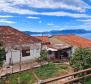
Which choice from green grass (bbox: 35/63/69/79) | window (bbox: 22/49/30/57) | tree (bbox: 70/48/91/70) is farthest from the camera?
window (bbox: 22/49/30/57)

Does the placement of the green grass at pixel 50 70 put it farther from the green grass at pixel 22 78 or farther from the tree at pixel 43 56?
the tree at pixel 43 56

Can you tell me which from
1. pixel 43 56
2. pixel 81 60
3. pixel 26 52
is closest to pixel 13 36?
pixel 26 52

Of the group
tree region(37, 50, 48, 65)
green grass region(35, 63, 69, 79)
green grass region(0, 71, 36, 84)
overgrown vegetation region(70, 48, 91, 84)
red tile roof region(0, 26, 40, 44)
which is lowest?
green grass region(0, 71, 36, 84)

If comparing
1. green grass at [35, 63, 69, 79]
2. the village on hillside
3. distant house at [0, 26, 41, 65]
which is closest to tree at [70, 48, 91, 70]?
the village on hillside

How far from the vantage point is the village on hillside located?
2305cm

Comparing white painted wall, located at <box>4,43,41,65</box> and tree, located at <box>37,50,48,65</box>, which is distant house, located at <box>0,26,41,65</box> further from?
tree, located at <box>37,50,48,65</box>

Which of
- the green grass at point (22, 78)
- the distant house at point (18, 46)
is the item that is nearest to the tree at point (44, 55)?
the distant house at point (18, 46)

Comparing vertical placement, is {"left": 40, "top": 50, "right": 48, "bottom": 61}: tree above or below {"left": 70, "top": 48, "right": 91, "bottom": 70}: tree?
below

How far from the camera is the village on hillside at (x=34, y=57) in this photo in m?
23.0

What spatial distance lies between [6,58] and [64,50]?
9515 millimetres

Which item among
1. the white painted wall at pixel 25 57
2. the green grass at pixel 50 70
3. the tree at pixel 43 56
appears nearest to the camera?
the green grass at pixel 50 70

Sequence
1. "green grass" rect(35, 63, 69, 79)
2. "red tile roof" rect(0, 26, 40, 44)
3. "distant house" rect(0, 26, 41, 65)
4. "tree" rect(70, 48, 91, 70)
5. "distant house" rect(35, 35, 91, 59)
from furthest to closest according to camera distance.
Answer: "distant house" rect(35, 35, 91, 59), "red tile roof" rect(0, 26, 40, 44), "distant house" rect(0, 26, 41, 65), "green grass" rect(35, 63, 69, 79), "tree" rect(70, 48, 91, 70)

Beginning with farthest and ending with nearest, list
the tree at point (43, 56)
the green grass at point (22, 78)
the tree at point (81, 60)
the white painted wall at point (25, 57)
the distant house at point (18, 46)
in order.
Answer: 1. the tree at point (43, 56)
2. the distant house at point (18, 46)
3. the white painted wall at point (25, 57)
4. the green grass at point (22, 78)
5. the tree at point (81, 60)

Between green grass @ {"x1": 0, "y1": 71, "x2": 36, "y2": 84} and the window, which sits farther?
the window
